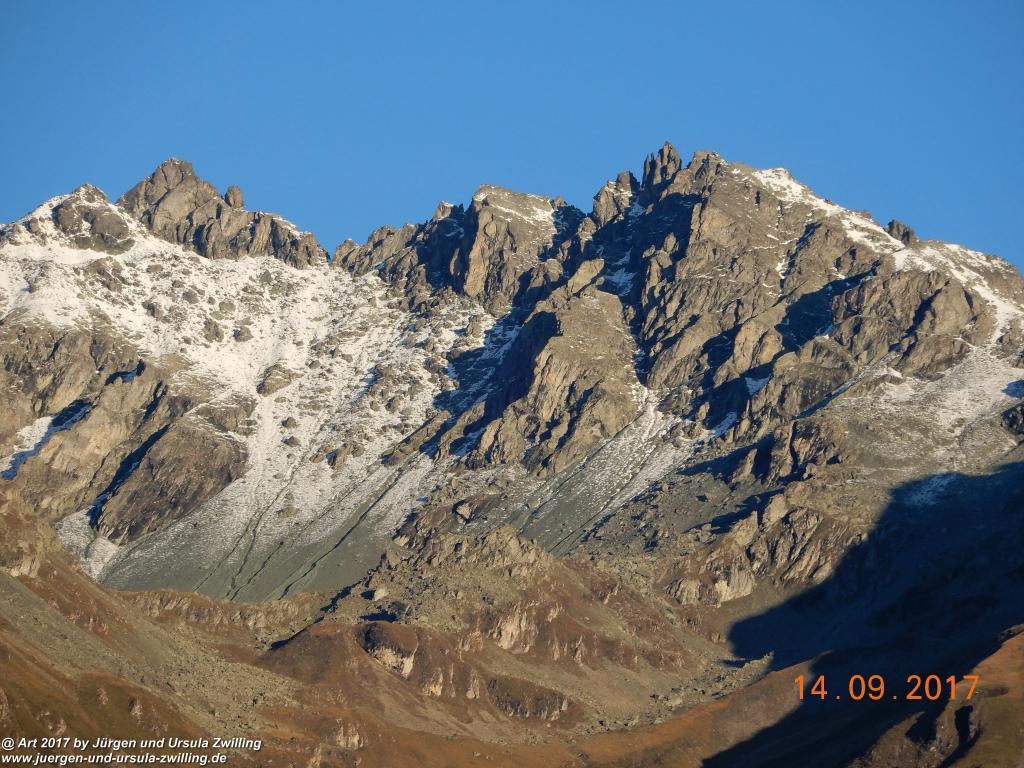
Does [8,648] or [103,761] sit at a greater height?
[8,648]

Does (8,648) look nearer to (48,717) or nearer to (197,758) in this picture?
(48,717)

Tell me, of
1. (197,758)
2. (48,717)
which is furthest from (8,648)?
(197,758)

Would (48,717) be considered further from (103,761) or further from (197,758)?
A: (197,758)

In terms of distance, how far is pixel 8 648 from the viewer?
193 meters

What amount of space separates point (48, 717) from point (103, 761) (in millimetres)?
8328

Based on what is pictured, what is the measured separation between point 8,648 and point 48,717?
13237 millimetres

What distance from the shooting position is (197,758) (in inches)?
7864

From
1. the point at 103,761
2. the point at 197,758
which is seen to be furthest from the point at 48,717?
the point at 197,758

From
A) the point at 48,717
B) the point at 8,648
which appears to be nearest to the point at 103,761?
the point at 48,717

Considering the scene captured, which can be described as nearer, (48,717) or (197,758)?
(48,717)

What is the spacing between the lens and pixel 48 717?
184750mm

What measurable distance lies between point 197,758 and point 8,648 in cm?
2749

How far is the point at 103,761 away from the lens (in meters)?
184

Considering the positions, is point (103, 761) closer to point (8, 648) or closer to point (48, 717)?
point (48, 717)
